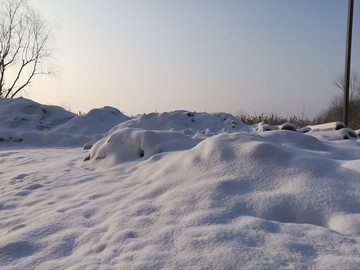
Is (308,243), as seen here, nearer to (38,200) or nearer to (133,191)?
(133,191)

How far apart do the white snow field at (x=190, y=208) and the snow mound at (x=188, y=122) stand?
3977 millimetres

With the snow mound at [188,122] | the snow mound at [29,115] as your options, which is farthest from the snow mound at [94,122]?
the snow mound at [188,122]

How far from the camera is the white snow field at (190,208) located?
1811mm

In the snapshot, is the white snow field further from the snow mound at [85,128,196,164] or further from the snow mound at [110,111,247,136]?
the snow mound at [110,111,247,136]

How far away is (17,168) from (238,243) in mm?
3503

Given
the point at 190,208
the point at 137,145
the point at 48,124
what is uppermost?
the point at 48,124

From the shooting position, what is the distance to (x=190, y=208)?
7.76 feet

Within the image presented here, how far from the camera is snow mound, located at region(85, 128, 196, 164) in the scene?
397cm

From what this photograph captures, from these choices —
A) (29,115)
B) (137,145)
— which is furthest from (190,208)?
(29,115)

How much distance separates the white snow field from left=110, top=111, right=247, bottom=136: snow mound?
3.98 meters

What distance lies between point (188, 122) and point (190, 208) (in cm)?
659

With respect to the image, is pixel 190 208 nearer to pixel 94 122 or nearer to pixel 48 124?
pixel 94 122

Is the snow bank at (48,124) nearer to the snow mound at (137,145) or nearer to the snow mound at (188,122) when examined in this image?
the snow mound at (188,122)

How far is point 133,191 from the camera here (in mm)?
2928
